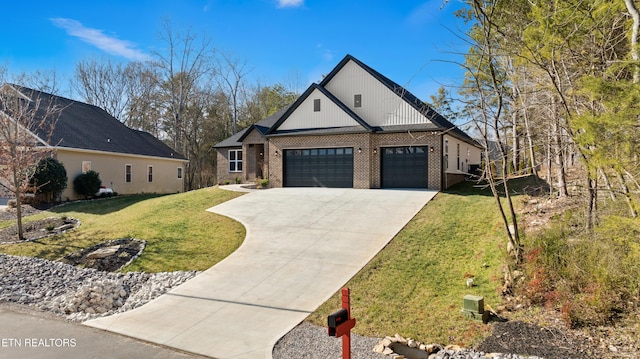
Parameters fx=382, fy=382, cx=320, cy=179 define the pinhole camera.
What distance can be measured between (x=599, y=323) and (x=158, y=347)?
6515 millimetres

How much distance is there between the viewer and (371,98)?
20031 millimetres

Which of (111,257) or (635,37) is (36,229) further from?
(635,37)

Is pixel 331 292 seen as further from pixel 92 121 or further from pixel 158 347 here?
pixel 92 121

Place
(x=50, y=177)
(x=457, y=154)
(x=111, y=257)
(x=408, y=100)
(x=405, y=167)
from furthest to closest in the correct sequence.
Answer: (x=457, y=154) → (x=50, y=177) → (x=405, y=167) → (x=408, y=100) → (x=111, y=257)

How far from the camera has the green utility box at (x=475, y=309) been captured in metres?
6.09

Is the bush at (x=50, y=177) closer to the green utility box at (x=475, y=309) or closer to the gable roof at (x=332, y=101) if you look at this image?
the gable roof at (x=332, y=101)

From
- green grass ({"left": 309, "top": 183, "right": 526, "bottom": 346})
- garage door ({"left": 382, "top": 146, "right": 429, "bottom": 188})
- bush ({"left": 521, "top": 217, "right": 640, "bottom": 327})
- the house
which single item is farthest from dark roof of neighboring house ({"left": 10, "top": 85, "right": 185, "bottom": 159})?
bush ({"left": 521, "top": 217, "right": 640, "bottom": 327})

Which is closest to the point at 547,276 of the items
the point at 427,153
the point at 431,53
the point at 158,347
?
the point at 431,53

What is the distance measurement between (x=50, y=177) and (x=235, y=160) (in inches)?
425

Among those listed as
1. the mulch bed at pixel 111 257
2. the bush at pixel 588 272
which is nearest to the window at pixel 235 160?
the mulch bed at pixel 111 257

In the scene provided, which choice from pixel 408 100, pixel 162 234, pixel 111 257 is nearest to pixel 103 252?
pixel 111 257

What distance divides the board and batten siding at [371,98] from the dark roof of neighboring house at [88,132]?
15.0 metres

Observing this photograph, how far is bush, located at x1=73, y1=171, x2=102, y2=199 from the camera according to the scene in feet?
71.5

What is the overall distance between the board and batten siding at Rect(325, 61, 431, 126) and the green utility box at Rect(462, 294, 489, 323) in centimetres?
1352
